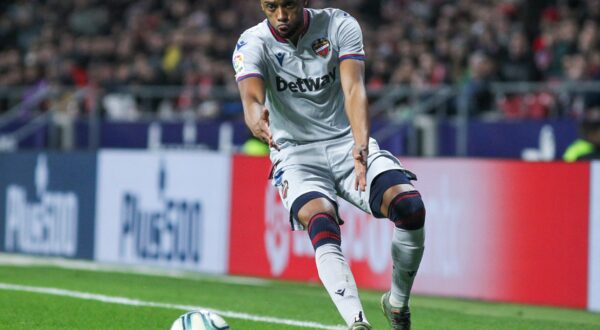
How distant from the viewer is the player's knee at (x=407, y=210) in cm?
653

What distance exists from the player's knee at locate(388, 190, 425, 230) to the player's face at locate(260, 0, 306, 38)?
1.14 meters

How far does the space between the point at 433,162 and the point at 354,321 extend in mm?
5864

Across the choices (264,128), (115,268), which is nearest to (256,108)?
Answer: (264,128)

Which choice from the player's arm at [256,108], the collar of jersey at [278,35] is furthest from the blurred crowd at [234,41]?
the player's arm at [256,108]

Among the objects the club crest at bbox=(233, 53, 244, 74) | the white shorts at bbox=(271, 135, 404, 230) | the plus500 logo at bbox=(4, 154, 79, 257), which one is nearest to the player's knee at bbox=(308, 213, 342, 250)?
the white shorts at bbox=(271, 135, 404, 230)

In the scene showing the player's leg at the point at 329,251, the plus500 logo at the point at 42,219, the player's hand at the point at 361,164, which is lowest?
the plus500 logo at the point at 42,219

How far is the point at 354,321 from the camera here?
19.9 feet

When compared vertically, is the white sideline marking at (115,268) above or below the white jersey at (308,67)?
below

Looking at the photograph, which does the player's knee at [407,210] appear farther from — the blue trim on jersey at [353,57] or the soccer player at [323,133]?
the blue trim on jersey at [353,57]

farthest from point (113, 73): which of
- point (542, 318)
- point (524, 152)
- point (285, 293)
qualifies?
point (542, 318)

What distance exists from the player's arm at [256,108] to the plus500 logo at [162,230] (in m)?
7.01

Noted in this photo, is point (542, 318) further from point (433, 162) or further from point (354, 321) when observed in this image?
point (354, 321)

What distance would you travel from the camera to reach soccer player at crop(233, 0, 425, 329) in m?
6.52

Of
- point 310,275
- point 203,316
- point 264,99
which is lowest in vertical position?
point 310,275
